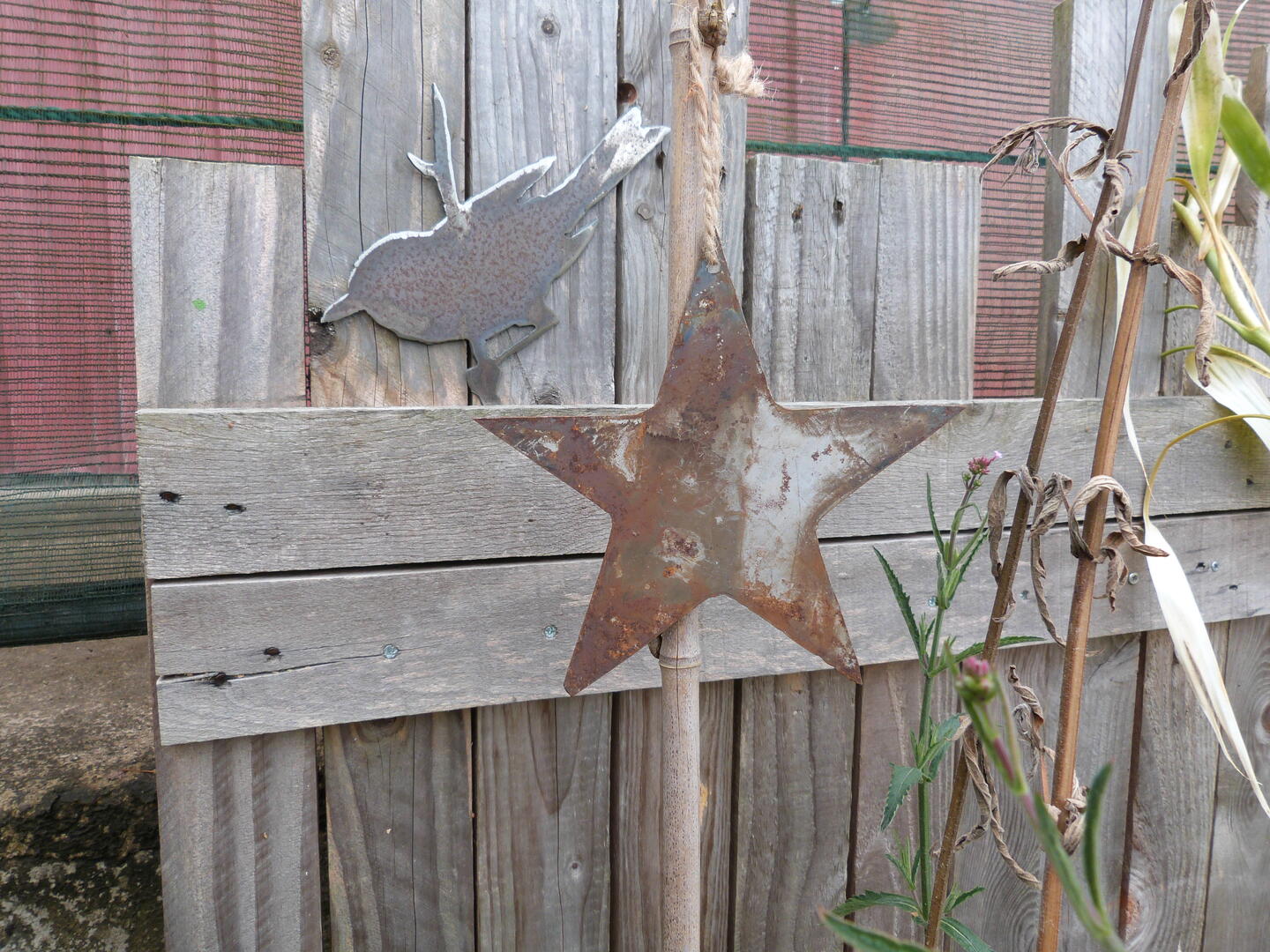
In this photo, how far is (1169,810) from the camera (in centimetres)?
139

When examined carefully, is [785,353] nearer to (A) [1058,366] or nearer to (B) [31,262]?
(A) [1058,366]

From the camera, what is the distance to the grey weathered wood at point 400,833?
3.48ft

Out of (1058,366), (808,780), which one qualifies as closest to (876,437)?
(1058,366)

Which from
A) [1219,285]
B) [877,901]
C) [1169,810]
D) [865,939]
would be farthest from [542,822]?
[1219,285]

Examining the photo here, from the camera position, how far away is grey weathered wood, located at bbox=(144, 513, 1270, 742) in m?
0.95

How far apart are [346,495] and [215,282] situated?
0.27 meters

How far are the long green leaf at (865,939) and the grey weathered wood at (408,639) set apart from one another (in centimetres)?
66

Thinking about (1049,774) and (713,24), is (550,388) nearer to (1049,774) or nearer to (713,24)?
(713,24)

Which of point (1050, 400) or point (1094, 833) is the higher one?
point (1050, 400)

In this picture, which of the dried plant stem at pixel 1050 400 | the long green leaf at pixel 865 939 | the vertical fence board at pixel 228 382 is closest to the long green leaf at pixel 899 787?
the dried plant stem at pixel 1050 400

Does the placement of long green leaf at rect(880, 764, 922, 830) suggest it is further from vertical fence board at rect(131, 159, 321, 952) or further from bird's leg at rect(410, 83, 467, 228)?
bird's leg at rect(410, 83, 467, 228)

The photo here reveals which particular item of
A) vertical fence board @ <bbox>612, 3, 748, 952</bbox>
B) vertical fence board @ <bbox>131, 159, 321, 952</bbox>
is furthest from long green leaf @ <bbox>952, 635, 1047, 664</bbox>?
vertical fence board @ <bbox>131, 159, 321, 952</bbox>

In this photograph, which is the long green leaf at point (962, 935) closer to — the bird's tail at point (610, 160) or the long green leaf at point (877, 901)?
the long green leaf at point (877, 901)

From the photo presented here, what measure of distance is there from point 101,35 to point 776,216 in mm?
1609
